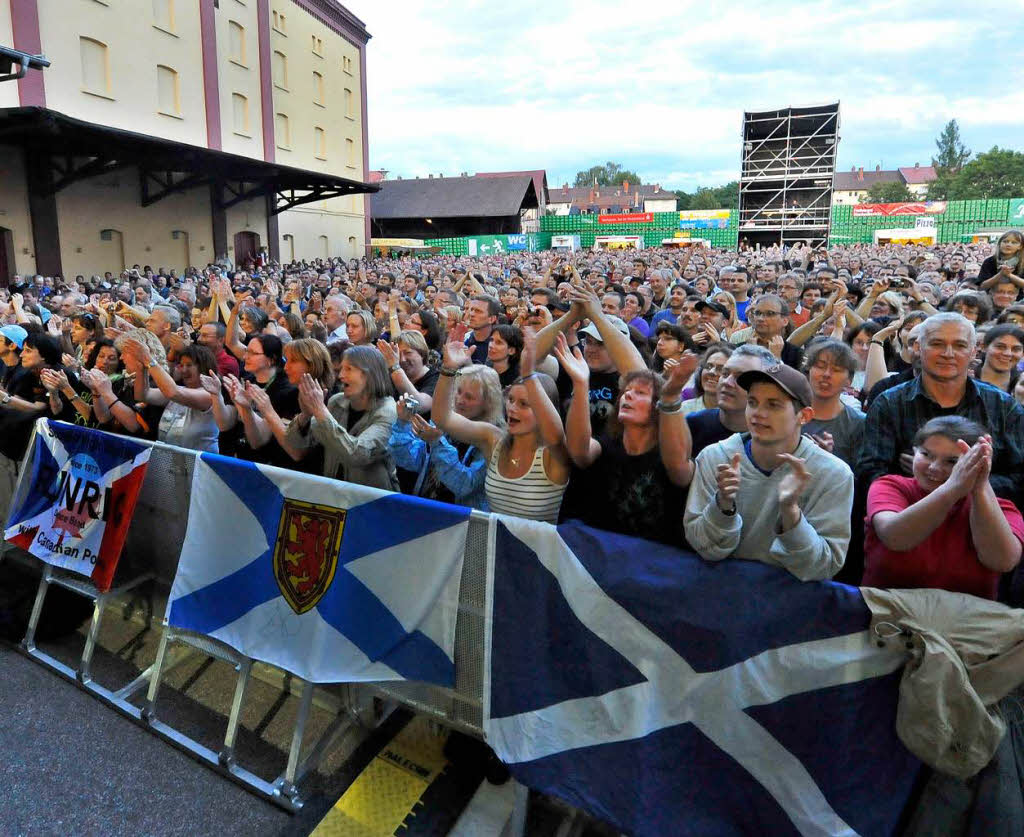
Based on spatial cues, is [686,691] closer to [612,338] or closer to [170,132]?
[612,338]

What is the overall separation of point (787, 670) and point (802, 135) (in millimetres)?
34997

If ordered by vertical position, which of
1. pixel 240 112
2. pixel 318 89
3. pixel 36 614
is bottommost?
pixel 36 614

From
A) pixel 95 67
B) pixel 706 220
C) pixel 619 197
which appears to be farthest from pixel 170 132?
pixel 619 197

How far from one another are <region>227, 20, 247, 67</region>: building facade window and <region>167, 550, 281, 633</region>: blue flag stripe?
92.9ft

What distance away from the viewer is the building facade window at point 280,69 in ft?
97.6

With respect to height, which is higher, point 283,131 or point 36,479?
point 283,131

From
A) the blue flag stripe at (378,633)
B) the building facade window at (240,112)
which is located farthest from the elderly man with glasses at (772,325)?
the building facade window at (240,112)

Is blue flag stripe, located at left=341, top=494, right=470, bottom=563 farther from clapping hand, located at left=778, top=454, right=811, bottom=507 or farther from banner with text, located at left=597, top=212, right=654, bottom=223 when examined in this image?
banner with text, located at left=597, top=212, right=654, bottom=223

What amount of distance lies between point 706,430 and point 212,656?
110 inches

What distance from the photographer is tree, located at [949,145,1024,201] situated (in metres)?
70.6

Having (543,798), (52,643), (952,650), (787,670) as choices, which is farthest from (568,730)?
(52,643)

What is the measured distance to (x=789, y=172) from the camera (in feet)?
106

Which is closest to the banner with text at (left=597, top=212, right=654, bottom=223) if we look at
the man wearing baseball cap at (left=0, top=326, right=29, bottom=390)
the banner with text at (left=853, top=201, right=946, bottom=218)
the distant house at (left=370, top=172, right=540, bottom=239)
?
the distant house at (left=370, top=172, right=540, bottom=239)

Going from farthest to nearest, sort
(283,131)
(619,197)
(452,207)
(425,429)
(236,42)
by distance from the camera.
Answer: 1. (619,197)
2. (452,207)
3. (283,131)
4. (236,42)
5. (425,429)
